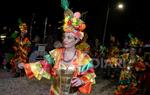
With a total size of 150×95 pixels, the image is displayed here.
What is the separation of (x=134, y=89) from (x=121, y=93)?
378mm

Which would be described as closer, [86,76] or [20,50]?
[86,76]

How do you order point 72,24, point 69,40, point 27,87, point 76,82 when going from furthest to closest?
point 27,87 → point 72,24 → point 69,40 → point 76,82

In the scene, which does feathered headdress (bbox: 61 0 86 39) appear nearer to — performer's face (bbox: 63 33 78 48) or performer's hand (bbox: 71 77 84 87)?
performer's face (bbox: 63 33 78 48)

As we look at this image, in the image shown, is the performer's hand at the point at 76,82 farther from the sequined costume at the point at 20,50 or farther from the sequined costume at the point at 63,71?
the sequined costume at the point at 20,50

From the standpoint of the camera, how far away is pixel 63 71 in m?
4.05

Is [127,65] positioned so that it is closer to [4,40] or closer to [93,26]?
[4,40]

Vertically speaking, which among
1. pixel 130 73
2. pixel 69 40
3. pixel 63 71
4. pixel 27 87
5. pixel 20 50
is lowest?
pixel 27 87

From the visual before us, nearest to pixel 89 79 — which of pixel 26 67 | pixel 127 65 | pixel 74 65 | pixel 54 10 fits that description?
pixel 74 65

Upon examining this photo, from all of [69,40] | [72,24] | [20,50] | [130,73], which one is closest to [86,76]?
[69,40]

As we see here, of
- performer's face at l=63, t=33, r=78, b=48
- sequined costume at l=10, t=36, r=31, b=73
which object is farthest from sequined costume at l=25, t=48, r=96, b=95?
sequined costume at l=10, t=36, r=31, b=73

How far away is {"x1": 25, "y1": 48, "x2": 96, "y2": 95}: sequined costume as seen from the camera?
4082mm

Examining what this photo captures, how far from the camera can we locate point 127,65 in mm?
8492

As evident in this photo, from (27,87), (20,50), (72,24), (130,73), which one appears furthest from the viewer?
(20,50)

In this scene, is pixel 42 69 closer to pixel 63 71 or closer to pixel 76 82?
pixel 63 71
